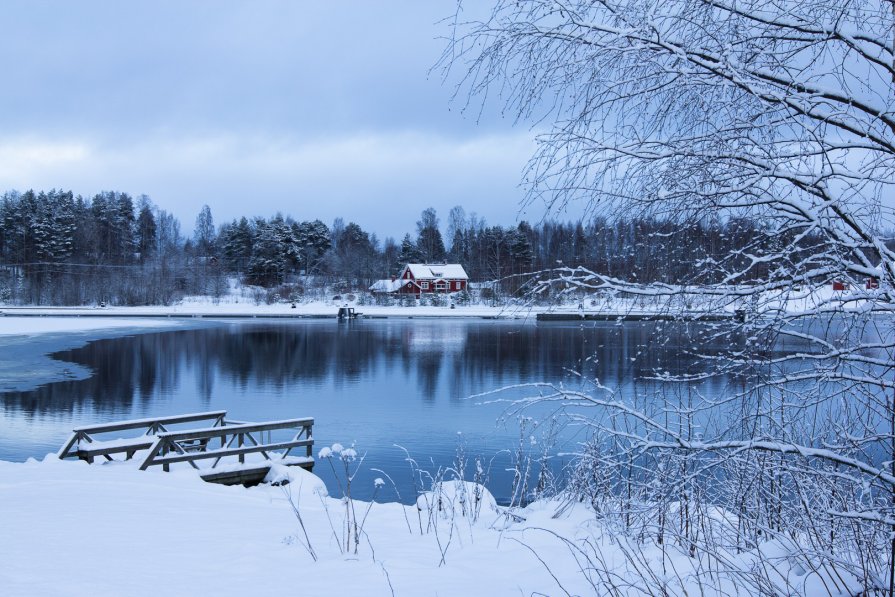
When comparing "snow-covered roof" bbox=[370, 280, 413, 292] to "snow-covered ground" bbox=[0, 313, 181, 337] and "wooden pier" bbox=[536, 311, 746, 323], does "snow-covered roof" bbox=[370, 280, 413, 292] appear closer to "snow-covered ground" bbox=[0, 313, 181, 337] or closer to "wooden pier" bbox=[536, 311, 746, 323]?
"snow-covered ground" bbox=[0, 313, 181, 337]

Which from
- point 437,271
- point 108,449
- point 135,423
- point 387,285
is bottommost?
point 108,449

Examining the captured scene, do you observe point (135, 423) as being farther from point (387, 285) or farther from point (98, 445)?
point (387, 285)

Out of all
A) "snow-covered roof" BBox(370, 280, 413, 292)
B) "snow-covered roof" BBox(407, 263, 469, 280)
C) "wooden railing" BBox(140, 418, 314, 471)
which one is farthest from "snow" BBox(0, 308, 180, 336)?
"wooden railing" BBox(140, 418, 314, 471)

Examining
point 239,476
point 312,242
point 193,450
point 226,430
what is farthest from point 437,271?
point 239,476

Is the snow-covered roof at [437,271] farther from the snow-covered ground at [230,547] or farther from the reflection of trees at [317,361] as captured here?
the snow-covered ground at [230,547]

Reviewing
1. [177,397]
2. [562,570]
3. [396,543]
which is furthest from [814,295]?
[177,397]

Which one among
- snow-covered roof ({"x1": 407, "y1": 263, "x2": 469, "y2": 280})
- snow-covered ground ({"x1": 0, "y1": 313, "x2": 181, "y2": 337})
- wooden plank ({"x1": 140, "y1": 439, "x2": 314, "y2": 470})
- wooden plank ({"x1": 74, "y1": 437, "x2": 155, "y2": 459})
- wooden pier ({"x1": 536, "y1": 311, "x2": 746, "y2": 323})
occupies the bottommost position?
wooden plank ({"x1": 140, "y1": 439, "x2": 314, "y2": 470})

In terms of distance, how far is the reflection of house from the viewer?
80.9 meters

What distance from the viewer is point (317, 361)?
3197 centimetres

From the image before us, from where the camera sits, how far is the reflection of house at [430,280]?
3184 inches

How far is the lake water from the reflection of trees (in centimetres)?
8

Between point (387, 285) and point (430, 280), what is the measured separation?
734 centimetres

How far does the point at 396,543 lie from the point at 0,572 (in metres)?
3.03

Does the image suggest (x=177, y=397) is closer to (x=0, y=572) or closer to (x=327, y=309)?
(x=0, y=572)
